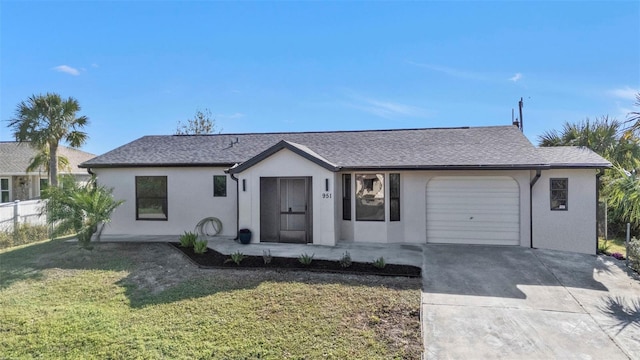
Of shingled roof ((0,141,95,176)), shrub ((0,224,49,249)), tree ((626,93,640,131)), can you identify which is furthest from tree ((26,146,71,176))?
tree ((626,93,640,131))

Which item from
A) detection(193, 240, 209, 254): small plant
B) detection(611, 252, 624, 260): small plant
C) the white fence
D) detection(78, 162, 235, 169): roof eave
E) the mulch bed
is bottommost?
detection(611, 252, 624, 260): small plant

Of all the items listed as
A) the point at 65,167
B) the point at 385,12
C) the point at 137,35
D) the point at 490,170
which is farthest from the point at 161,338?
the point at 65,167

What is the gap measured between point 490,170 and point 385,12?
7071 millimetres

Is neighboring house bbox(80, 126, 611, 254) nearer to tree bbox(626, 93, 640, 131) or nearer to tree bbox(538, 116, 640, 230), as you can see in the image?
tree bbox(626, 93, 640, 131)

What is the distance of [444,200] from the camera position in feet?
37.4

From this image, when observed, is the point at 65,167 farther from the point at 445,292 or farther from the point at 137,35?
the point at 445,292

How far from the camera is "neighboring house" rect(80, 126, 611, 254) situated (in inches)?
413

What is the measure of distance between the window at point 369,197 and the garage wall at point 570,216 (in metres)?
5.18

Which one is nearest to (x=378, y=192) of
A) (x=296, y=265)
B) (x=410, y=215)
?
(x=410, y=215)

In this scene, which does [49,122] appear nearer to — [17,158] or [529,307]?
[17,158]

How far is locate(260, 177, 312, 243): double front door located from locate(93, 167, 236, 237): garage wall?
1.99m

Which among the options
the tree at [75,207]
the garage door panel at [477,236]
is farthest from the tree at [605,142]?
the tree at [75,207]

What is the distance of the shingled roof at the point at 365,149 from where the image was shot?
10.9 m

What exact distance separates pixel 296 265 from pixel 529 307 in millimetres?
5360
